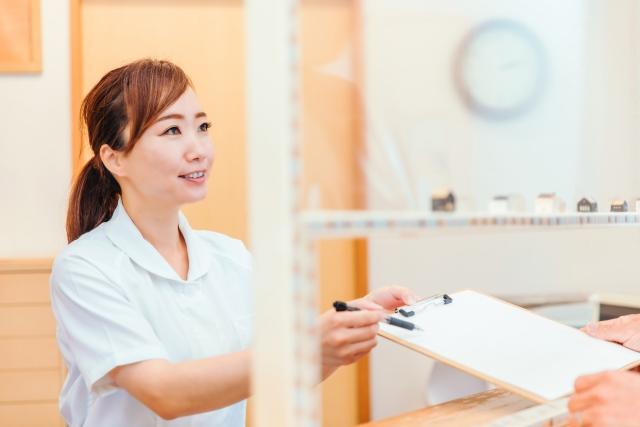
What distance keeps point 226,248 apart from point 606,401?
805 millimetres

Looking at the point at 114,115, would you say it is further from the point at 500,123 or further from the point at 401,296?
the point at 500,123

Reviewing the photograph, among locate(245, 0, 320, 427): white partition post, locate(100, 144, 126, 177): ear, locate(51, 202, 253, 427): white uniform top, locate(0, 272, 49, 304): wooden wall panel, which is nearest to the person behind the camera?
locate(245, 0, 320, 427): white partition post

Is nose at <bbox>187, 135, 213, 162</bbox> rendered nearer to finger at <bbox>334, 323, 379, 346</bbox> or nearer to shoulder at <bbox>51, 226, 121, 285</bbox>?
shoulder at <bbox>51, 226, 121, 285</bbox>

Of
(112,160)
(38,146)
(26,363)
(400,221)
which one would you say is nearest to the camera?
(400,221)

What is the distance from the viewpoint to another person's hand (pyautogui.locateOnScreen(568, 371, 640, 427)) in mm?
759

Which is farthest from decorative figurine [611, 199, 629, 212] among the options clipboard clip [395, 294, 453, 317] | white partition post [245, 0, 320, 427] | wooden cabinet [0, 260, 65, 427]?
wooden cabinet [0, 260, 65, 427]

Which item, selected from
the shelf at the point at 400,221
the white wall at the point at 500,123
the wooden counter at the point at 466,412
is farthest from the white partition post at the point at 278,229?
the wooden counter at the point at 466,412

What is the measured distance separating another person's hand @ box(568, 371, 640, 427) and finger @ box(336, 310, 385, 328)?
24 centimetres

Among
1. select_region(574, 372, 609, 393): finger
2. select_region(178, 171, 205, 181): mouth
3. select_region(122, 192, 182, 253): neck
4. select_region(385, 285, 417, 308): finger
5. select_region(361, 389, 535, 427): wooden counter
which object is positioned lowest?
select_region(361, 389, 535, 427): wooden counter

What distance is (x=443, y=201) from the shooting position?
716mm

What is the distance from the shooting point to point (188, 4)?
2498mm

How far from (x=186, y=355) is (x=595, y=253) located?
5.51ft

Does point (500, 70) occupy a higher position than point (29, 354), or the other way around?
point (500, 70)

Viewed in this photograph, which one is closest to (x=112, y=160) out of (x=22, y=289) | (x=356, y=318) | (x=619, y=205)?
(x=356, y=318)
